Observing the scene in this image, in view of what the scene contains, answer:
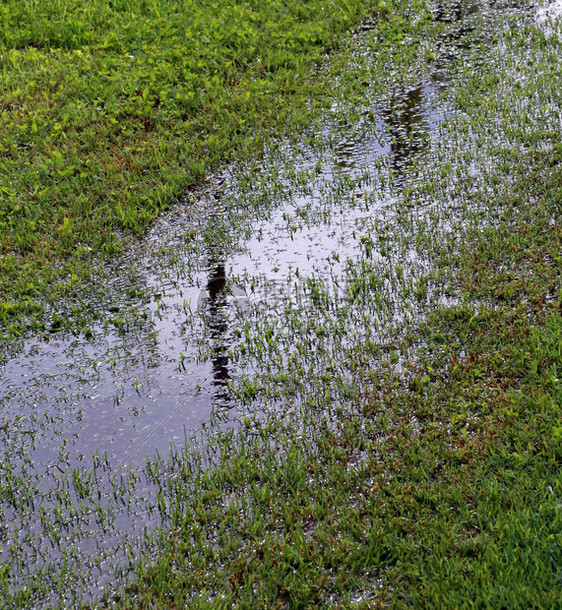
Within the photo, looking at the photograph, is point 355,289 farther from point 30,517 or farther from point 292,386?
point 30,517

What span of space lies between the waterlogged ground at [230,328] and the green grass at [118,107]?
588 millimetres

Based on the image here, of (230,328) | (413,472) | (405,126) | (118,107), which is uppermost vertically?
(118,107)

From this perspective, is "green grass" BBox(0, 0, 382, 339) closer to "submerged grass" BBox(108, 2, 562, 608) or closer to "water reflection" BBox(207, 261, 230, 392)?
"water reflection" BBox(207, 261, 230, 392)

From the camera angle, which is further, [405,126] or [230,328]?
[405,126]

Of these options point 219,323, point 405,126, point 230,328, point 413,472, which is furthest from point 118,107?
point 413,472

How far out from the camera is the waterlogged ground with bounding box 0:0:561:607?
4680 millimetres

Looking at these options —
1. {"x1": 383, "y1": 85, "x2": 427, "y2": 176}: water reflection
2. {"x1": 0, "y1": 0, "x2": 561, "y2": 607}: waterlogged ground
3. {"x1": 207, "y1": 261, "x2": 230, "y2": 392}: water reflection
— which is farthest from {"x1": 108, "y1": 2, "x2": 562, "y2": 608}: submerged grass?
{"x1": 383, "y1": 85, "x2": 427, "y2": 176}: water reflection

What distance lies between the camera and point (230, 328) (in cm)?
662

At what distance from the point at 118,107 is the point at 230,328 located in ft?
19.9

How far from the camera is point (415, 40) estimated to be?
1430 centimetres

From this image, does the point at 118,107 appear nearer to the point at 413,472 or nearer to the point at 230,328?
the point at 230,328

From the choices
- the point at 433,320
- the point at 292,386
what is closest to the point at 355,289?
the point at 433,320

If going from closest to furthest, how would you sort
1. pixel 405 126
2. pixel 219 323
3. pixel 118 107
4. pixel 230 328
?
pixel 230 328 → pixel 219 323 → pixel 405 126 → pixel 118 107

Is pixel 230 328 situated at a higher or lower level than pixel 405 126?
lower
